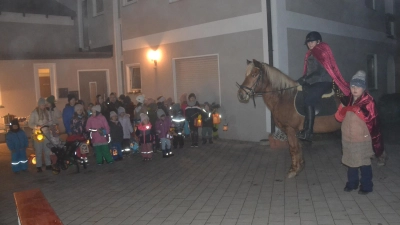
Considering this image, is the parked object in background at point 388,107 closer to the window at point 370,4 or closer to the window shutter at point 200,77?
the window at point 370,4

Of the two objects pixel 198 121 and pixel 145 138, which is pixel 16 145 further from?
pixel 198 121

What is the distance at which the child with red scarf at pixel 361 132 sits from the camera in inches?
276

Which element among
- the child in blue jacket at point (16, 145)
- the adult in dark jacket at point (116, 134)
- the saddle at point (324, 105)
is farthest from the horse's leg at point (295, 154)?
the child in blue jacket at point (16, 145)

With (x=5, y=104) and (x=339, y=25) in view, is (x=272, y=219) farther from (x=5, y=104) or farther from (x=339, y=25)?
(x=5, y=104)

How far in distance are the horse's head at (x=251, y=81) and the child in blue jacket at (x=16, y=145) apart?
228 inches

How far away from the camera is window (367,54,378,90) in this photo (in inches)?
750

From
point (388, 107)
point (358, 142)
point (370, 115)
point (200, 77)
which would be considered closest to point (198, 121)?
point (200, 77)

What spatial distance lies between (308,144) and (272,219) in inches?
263

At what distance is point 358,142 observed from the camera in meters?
7.07

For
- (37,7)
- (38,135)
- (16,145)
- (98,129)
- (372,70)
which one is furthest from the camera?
(37,7)

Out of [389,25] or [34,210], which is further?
[389,25]

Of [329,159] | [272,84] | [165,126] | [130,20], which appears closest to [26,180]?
[165,126]

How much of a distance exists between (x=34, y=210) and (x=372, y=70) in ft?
57.5

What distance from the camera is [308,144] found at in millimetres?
12562
